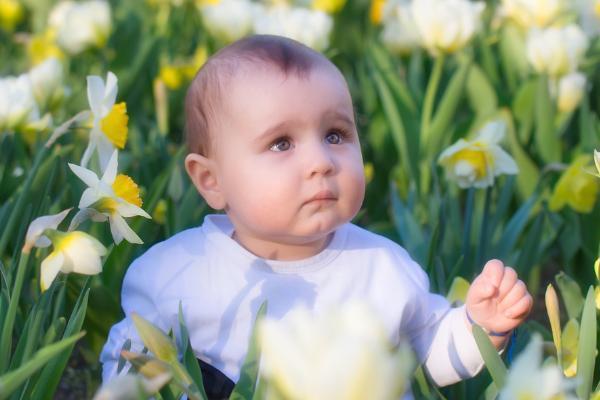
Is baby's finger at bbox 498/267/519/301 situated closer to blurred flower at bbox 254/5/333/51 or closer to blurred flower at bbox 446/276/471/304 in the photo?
blurred flower at bbox 446/276/471/304

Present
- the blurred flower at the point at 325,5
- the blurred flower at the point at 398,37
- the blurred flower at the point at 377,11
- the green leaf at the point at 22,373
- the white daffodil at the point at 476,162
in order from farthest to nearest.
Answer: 1. the blurred flower at the point at 377,11
2. the blurred flower at the point at 325,5
3. the blurred flower at the point at 398,37
4. the white daffodil at the point at 476,162
5. the green leaf at the point at 22,373

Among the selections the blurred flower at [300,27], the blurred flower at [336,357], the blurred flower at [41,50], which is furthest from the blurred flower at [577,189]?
the blurred flower at [41,50]

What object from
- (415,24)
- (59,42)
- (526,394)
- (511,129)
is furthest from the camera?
(59,42)

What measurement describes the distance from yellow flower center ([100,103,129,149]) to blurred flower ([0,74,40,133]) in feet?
1.32

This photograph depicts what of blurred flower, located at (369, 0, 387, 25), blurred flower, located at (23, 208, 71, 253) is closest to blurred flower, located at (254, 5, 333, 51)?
blurred flower, located at (369, 0, 387, 25)

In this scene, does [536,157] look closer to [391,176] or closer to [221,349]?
[391,176]

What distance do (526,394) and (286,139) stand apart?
657 mm

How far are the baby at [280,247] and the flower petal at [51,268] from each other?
0.69 ft

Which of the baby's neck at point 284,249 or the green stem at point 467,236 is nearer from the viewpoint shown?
the baby's neck at point 284,249

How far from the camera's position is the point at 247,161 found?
5.08 ft

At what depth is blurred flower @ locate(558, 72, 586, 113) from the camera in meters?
2.78

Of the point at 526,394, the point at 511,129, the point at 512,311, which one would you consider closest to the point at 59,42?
the point at 511,129

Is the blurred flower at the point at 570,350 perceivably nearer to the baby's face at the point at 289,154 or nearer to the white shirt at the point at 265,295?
the white shirt at the point at 265,295

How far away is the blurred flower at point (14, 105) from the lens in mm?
2146
